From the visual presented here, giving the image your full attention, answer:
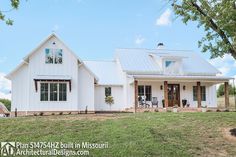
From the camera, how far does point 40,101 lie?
26.3 metres

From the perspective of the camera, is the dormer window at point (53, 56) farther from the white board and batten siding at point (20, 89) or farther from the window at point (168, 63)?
the window at point (168, 63)

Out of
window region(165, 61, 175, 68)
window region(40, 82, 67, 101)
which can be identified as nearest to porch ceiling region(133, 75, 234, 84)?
window region(165, 61, 175, 68)

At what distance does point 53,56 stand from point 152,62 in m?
10.7

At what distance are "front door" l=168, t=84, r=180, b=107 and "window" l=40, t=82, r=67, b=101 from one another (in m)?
10.0

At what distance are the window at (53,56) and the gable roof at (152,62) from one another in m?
6.92

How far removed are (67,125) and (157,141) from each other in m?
4.68

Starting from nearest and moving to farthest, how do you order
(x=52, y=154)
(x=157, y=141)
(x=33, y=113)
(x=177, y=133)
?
1. (x=52, y=154)
2. (x=157, y=141)
3. (x=177, y=133)
4. (x=33, y=113)

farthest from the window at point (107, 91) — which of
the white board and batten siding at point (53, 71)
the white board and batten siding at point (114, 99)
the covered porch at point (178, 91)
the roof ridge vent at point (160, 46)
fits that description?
the roof ridge vent at point (160, 46)

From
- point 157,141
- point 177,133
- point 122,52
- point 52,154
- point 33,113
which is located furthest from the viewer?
point 122,52

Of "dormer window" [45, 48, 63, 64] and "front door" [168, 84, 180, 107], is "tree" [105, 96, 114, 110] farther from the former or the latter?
"dormer window" [45, 48, 63, 64]

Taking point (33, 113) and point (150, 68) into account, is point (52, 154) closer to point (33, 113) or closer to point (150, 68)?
point (33, 113)

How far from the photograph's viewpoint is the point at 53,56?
27.0 meters

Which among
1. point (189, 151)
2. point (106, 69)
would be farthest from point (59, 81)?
point (189, 151)

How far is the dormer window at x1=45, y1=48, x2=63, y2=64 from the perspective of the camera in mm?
26906
